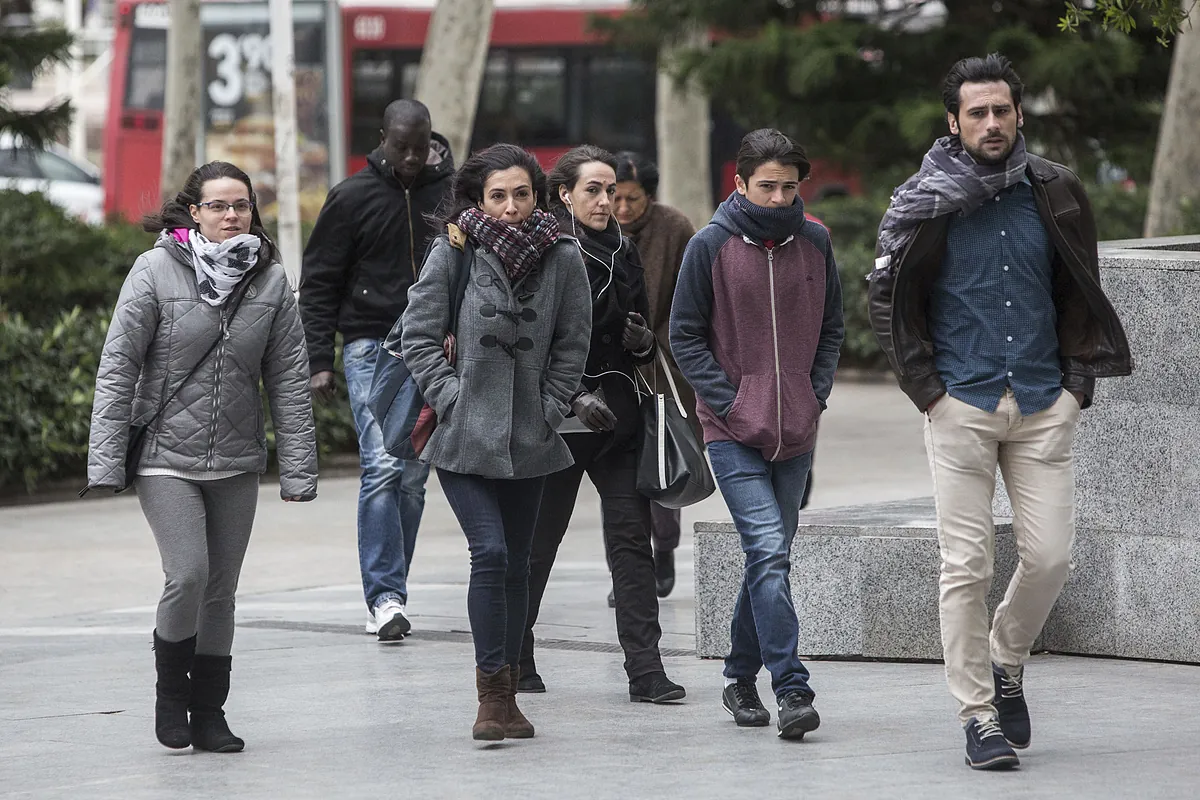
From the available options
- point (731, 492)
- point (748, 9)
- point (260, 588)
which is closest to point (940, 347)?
point (731, 492)

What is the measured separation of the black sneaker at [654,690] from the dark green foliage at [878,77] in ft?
35.3

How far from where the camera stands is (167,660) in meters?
5.67

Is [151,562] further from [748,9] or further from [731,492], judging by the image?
[748,9]

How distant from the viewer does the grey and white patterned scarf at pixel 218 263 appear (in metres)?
5.61

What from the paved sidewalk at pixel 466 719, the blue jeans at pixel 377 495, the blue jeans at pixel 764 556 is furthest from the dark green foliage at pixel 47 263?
the blue jeans at pixel 764 556

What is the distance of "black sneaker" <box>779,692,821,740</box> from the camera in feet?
18.5

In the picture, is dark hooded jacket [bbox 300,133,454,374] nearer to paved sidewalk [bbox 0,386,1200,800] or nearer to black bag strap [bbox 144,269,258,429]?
paved sidewalk [bbox 0,386,1200,800]

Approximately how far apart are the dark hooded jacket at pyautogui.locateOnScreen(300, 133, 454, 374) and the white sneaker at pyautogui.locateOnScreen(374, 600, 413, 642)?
1055 mm

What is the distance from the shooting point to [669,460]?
629cm

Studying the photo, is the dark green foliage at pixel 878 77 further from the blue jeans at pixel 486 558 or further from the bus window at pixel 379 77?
the bus window at pixel 379 77

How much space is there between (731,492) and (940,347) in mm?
819

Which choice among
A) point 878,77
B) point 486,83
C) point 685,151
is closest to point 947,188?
point 878,77

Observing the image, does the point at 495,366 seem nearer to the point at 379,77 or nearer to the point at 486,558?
the point at 486,558

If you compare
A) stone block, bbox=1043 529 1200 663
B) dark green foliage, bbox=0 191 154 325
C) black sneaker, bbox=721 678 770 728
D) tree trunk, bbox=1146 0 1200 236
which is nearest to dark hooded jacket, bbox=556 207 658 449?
black sneaker, bbox=721 678 770 728
